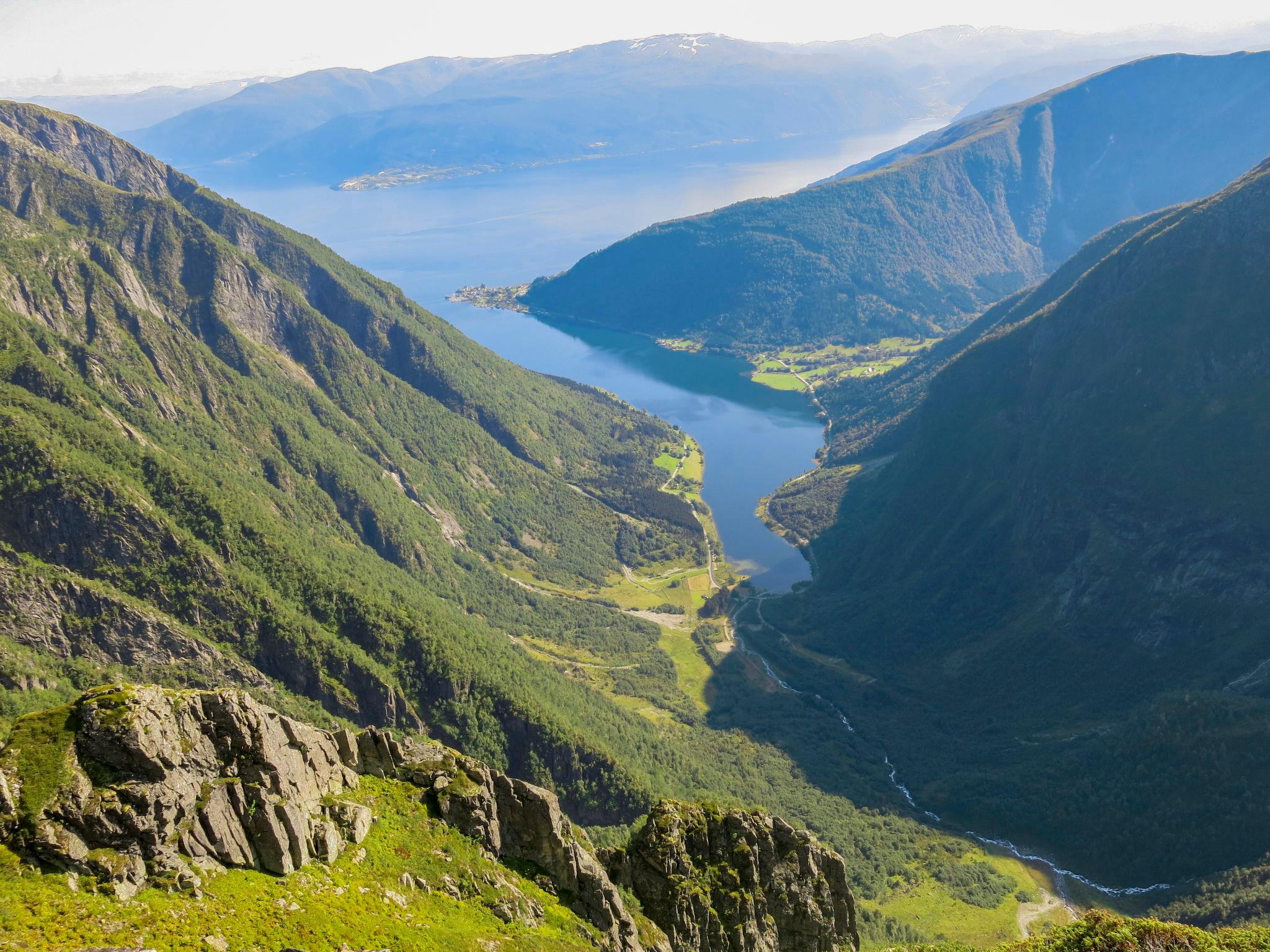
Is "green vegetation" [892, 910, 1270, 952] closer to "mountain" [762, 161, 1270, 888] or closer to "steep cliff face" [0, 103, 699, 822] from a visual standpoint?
"mountain" [762, 161, 1270, 888]

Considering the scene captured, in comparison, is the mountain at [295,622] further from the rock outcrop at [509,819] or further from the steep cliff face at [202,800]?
the steep cliff face at [202,800]

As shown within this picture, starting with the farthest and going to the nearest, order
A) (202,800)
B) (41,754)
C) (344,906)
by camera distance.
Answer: (344,906), (202,800), (41,754)

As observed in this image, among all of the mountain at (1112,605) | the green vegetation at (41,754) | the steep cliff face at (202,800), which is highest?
the green vegetation at (41,754)

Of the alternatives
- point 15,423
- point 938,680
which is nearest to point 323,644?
point 15,423

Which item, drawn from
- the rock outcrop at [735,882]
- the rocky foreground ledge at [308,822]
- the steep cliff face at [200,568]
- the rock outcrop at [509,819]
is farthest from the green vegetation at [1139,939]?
the steep cliff face at [200,568]

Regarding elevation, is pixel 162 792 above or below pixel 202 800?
above

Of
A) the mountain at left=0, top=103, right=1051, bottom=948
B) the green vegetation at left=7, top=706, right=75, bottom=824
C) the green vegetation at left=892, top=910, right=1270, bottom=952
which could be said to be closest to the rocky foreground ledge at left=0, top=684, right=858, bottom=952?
the green vegetation at left=7, top=706, right=75, bottom=824

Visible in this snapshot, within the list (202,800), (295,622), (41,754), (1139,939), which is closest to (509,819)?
(202,800)

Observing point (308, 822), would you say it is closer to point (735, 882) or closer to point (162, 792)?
point (162, 792)
